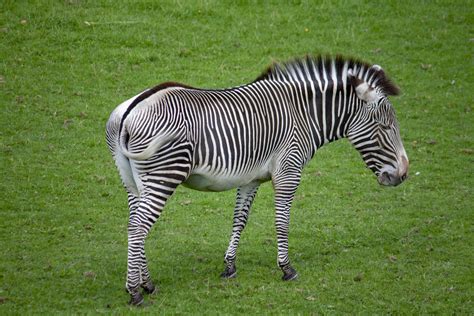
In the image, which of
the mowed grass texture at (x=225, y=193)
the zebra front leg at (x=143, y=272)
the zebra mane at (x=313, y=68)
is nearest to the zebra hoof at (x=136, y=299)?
the mowed grass texture at (x=225, y=193)

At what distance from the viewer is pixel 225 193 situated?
15.2 m

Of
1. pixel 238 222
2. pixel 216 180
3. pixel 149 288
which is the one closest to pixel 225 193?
pixel 238 222

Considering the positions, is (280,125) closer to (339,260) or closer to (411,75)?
(339,260)

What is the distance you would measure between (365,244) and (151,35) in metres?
9.56

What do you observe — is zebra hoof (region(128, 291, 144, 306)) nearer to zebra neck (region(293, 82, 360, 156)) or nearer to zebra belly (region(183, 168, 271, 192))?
zebra belly (region(183, 168, 271, 192))

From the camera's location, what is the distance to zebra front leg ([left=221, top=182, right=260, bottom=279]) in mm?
11562

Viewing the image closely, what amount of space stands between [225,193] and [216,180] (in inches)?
173

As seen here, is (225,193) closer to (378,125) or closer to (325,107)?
(325,107)

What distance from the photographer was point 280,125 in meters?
11.3

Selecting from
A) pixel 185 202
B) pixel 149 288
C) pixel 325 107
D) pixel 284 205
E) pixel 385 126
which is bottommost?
pixel 185 202

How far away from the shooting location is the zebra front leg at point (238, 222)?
11.6 meters

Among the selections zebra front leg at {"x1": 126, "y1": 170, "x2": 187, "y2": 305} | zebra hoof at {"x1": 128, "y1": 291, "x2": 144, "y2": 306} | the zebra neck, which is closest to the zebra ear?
the zebra neck

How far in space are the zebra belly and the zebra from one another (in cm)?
2

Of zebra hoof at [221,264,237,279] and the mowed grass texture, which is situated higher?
zebra hoof at [221,264,237,279]
